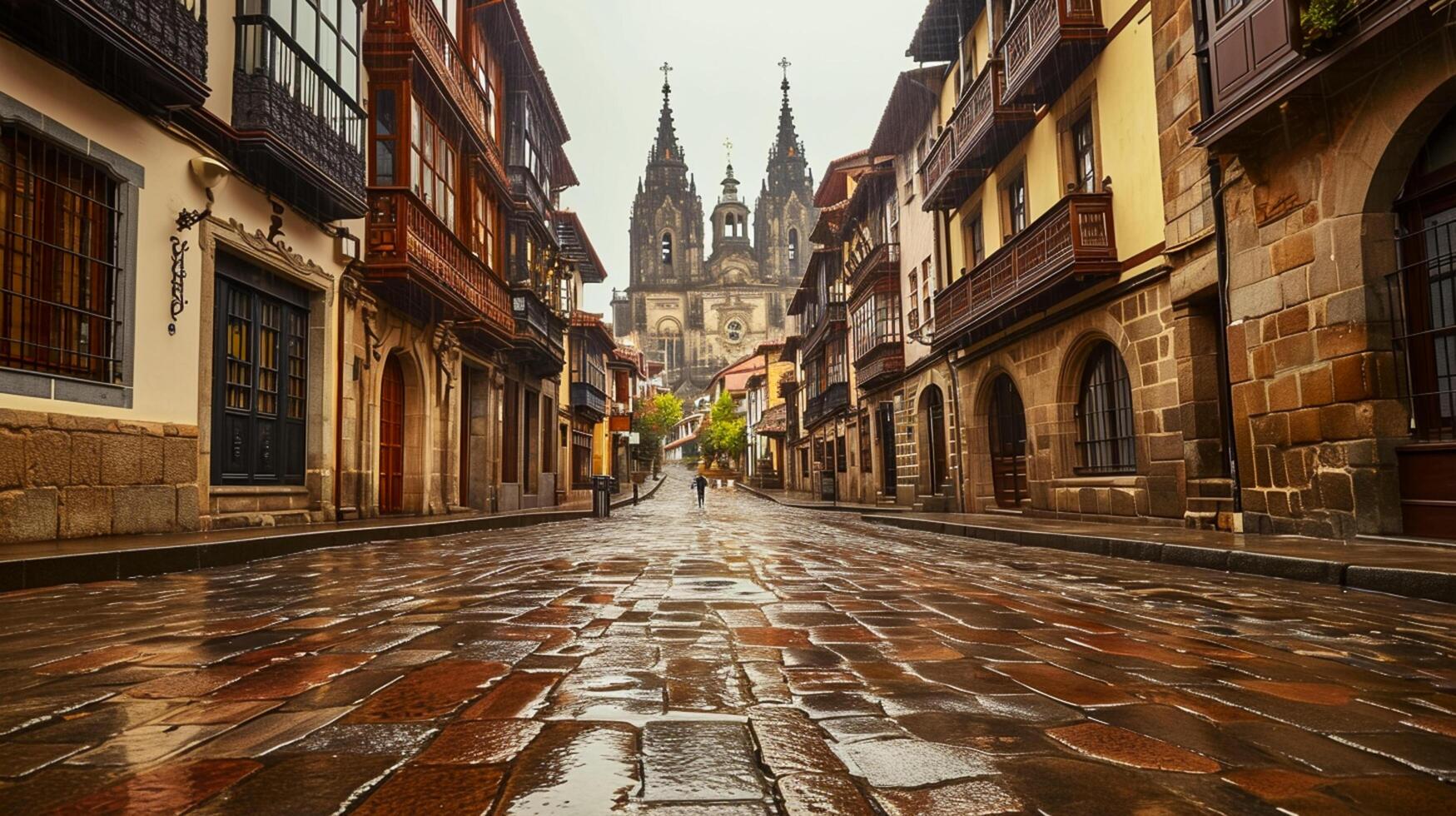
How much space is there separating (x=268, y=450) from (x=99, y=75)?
475 centimetres

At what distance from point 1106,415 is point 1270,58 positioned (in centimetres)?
608

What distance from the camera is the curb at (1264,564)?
4.96m

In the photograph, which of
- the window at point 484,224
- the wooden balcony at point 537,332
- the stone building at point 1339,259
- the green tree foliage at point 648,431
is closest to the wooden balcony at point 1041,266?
the stone building at point 1339,259

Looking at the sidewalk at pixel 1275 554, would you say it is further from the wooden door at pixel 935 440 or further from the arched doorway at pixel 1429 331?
the wooden door at pixel 935 440

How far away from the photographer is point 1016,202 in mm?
16031

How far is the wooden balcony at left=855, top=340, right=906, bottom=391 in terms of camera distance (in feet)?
77.0

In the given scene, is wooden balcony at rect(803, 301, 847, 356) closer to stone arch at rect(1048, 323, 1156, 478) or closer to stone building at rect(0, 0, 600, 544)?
stone building at rect(0, 0, 600, 544)

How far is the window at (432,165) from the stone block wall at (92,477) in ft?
23.2

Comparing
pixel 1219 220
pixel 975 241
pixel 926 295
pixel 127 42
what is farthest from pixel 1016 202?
pixel 127 42

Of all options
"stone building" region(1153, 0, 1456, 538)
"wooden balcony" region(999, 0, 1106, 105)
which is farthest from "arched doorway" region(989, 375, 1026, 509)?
"stone building" region(1153, 0, 1456, 538)

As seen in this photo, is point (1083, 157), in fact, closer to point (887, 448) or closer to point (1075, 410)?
point (1075, 410)

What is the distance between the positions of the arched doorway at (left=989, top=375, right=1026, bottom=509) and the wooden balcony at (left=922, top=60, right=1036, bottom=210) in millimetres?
3971

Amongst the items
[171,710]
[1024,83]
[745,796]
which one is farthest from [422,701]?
[1024,83]

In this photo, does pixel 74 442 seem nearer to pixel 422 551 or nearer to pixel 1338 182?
pixel 422 551
